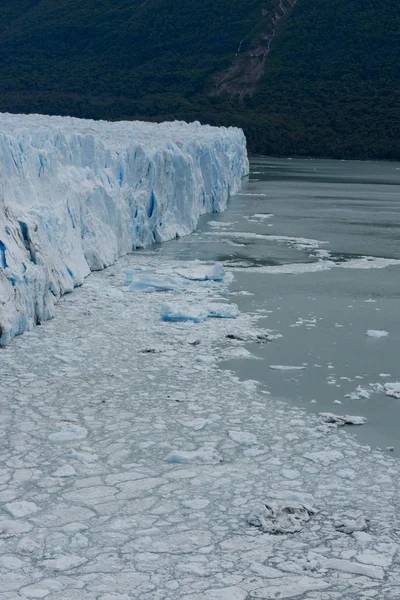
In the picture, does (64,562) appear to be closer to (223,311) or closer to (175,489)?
(175,489)

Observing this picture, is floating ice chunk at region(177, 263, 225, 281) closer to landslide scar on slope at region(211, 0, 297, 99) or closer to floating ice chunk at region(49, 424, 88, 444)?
floating ice chunk at region(49, 424, 88, 444)

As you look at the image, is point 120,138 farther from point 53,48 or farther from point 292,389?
point 53,48

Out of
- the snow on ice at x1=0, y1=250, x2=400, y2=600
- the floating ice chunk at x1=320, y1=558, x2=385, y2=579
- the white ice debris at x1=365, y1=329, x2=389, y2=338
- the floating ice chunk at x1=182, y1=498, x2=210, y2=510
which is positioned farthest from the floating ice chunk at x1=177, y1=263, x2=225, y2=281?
the floating ice chunk at x1=320, y1=558, x2=385, y2=579

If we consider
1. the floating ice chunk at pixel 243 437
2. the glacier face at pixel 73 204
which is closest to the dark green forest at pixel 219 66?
the glacier face at pixel 73 204

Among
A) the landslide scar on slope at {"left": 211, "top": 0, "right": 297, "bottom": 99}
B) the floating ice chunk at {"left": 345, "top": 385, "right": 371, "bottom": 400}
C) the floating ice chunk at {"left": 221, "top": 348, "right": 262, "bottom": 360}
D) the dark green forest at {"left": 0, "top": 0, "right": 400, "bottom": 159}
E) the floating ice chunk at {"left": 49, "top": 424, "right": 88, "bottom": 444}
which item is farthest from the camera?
the landslide scar on slope at {"left": 211, "top": 0, "right": 297, "bottom": 99}

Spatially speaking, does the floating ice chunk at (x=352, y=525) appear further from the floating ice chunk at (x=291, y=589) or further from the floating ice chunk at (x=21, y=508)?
the floating ice chunk at (x=21, y=508)

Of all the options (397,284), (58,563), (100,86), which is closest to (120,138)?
(397,284)
